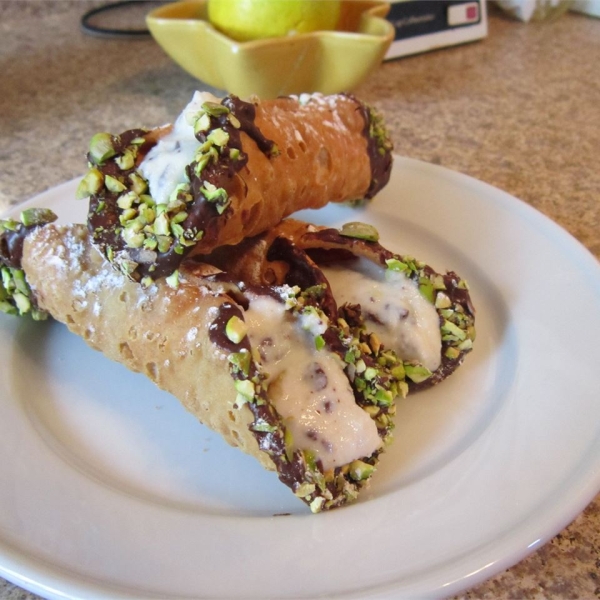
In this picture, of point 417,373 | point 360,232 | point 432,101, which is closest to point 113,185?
point 360,232

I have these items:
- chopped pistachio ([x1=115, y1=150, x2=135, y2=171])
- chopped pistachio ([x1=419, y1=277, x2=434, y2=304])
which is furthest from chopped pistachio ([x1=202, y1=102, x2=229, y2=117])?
chopped pistachio ([x1=419, y1=277, x2=434, y2=304])

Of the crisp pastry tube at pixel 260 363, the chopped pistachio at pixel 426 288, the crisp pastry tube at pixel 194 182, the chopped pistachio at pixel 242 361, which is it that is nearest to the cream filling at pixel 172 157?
the crisp pastry tube at pixel 194 182

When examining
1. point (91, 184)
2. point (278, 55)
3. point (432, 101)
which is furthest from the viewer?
point (432, 101)

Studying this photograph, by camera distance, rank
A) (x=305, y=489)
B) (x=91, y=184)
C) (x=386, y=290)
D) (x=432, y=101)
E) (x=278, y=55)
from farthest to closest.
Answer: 1. (x=432, y=101)
2. (x=278, y=55)
3. (x=386, y=290)
4. (x=91, y=184)
5. (x=305, y=489)

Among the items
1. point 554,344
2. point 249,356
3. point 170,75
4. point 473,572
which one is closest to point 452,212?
point 554,344

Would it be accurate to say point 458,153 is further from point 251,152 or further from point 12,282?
point 12,282

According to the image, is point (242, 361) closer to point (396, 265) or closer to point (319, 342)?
point (319, 342)

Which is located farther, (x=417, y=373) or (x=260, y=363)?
(x=417, y=373)
